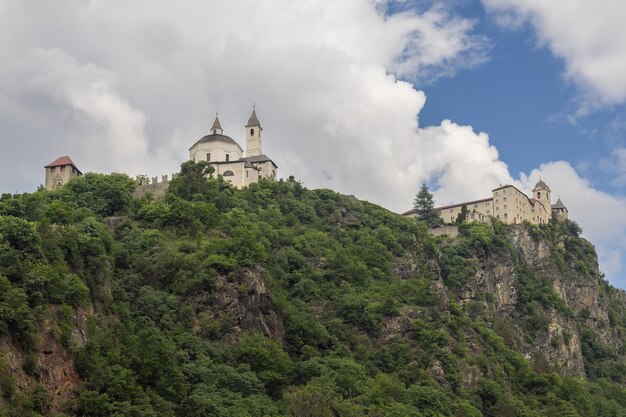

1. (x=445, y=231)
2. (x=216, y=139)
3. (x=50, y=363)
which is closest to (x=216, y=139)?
(x=216, y=139)

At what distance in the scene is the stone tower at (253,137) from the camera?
119250 mm

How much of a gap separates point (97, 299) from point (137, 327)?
4.49 metres

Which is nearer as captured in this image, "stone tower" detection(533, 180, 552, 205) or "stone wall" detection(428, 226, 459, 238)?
"stone wall" detection(428, 226, 459, 238)

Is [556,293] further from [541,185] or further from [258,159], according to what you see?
[258,159]

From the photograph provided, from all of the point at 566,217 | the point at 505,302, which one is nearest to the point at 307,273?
the point at 505,302

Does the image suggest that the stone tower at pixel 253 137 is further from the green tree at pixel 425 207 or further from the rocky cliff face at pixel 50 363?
the rocky cliff face at pixel 50 363

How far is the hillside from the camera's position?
52812 millimetres

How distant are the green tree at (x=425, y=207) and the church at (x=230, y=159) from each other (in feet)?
87.1

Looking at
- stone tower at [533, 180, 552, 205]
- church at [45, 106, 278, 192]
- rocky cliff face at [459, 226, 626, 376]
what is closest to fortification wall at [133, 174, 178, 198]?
church at [45, 106, 278, 192]

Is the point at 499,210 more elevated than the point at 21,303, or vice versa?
the point at 499,210

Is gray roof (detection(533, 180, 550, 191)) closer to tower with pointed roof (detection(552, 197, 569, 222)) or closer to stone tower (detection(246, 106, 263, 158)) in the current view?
tower with pointed roof (detection(552, 197, 569, 222))

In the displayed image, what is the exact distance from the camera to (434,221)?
128 metres

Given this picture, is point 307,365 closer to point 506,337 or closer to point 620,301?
point 506,337

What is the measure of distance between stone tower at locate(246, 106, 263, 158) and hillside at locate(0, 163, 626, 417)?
1133 centimetres
